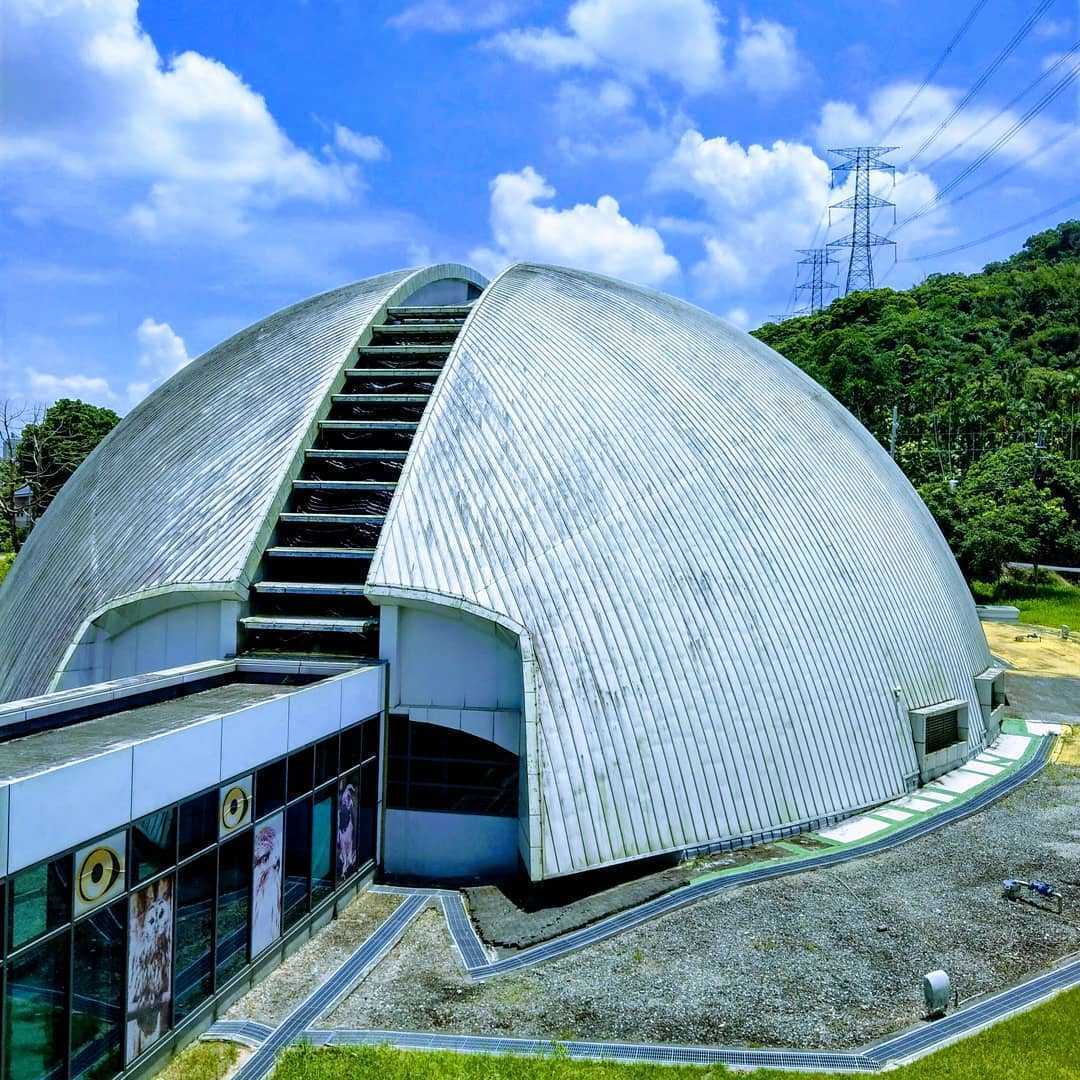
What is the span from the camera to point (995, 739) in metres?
26.9

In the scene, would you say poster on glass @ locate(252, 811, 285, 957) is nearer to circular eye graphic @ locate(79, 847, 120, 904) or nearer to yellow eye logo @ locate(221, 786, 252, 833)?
yellow eye logo @ locate(221, 786, 252, 833)

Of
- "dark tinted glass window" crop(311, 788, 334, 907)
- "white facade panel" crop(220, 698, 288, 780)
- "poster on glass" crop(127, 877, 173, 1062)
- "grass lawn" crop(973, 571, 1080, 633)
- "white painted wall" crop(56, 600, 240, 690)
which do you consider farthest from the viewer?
"grass lawn" crop(973, 571, 1080, 633)

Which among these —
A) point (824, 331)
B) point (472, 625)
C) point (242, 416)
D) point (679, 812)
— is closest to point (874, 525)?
point (679, 812)

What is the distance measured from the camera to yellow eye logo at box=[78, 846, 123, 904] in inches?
381

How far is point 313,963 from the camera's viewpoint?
13.9 metres

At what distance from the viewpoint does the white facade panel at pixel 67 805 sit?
8695mm

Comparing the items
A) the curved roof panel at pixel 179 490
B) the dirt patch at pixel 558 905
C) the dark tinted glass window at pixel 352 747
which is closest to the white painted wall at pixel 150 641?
the curved roof panel at pixel 179 490

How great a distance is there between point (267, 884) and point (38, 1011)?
4.46 meters

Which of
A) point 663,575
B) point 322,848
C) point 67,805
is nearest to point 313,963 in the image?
point 322,848

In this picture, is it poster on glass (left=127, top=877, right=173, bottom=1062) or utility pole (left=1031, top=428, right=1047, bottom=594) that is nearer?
poster on glass (left=127, top=877, right=173, bottom=1062)

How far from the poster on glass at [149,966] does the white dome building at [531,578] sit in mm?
6669

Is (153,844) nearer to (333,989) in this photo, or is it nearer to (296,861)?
(296,861)

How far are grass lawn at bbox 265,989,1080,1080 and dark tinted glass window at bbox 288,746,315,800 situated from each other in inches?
156

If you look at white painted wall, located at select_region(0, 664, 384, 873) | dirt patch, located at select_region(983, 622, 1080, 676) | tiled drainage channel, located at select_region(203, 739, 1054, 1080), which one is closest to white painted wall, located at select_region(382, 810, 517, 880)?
tiled drainage channel, located at select_region(203, 739, 1054, 1080)
